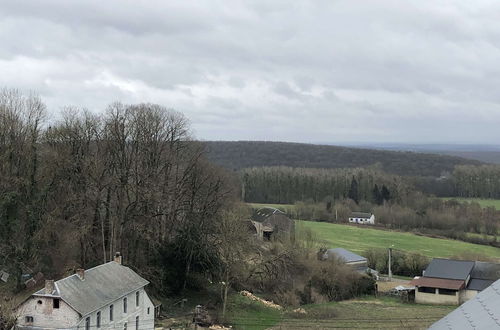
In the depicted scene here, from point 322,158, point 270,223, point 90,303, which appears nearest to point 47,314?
point 90,303

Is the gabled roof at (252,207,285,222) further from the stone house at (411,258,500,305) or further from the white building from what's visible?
the white building

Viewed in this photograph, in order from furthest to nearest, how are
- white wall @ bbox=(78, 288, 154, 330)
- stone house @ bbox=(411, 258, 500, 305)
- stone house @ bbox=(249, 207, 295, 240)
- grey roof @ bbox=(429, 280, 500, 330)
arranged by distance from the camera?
stone house @ bbox=(249, 207, 295, 240) → stone house @ bbox=(411, 258, 500, 305) → white wall @ bbox=(78, 288, 154, 330) → grey roof @ bbox=(429, 280, 500, 330)

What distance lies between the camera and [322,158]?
18500 cm

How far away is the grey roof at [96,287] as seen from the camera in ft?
94.3

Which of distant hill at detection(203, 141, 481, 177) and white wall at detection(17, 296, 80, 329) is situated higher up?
distant hill at detection(203, 141, 481, 177)

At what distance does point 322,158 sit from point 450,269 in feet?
422

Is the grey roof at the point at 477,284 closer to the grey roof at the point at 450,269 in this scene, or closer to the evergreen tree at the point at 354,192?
the grey roof at the point at 450,269

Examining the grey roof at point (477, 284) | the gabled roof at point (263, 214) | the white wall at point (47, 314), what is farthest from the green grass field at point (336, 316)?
the gabled roof at point (263, 214)

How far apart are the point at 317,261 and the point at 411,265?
16.6 meters

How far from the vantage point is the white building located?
93.0 feet

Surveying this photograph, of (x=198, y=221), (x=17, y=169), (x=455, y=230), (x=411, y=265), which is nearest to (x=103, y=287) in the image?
(x=17, y=169)

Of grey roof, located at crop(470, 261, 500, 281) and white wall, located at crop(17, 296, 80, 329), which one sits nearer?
white wall, located at crop(17, 296, 80, 329)

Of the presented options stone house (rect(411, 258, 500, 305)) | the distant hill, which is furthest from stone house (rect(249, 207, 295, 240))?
the distant hill

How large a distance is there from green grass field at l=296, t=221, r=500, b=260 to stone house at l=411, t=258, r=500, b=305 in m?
12.6
